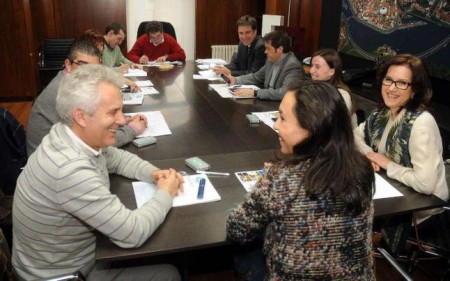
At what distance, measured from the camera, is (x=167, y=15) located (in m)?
5.87

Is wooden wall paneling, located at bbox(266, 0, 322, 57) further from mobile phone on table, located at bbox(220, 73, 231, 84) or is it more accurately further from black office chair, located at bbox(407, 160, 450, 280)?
black office chair, located at bbox(407, 160, 450, 280)

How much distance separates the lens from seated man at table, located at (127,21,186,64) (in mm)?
4363

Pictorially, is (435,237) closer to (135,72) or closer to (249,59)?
(249,59)

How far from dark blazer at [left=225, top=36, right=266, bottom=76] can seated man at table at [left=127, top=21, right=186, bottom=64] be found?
0.74m

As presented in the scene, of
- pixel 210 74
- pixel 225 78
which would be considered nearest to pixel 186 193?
pixel 225 78

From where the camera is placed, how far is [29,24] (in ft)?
16.0

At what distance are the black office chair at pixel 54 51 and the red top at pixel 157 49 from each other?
1.26 metres

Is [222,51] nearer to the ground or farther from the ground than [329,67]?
nearer to the ground

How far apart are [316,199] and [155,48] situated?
13.1 feet

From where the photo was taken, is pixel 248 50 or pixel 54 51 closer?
pixel 248 50

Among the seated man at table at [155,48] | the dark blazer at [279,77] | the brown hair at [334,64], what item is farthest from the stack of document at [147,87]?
the brown hair at [334,64]

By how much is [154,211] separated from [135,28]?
5.16 m

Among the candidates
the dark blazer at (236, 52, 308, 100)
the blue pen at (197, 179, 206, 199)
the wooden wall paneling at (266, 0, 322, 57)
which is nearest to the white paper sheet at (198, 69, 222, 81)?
the dark blazer at (236, 52, 308, 100)

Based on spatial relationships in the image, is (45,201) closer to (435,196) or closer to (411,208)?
(411,208)
